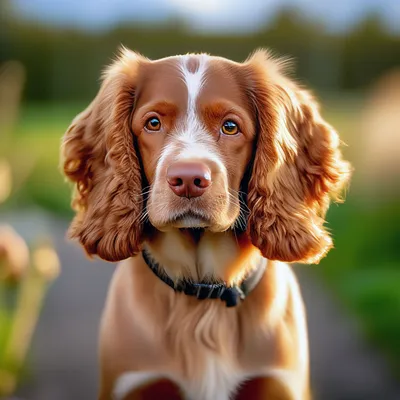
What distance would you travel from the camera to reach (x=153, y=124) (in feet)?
4.25

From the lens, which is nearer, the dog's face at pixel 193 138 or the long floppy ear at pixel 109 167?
the dog's face at pixel 193 138

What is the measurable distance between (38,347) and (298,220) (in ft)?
4.98

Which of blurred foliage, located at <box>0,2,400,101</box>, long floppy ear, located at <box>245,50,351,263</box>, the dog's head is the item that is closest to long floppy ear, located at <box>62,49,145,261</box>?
the dog's head

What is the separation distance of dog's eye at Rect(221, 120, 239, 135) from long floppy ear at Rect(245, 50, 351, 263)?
0.06m

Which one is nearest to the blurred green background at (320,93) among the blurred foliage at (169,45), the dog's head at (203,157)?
the blurred foliage at (169,45)

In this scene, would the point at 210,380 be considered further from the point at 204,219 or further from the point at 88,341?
the point at 88,341

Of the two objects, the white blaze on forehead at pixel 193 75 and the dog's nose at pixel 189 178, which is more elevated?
the white blaze on forehead at pixel 193 75

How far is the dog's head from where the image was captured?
4.08 ft

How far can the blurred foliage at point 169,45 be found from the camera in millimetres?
2240

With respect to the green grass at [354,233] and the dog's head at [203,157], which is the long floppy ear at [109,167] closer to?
the dog's head at [203,157]

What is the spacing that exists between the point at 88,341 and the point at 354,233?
3.78ft

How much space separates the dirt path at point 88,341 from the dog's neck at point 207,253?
900mm

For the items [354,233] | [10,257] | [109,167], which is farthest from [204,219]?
[354,233]

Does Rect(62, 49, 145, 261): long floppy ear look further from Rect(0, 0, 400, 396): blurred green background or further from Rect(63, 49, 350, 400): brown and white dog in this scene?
Rect(0, 0, 400, 396): blurred green background
